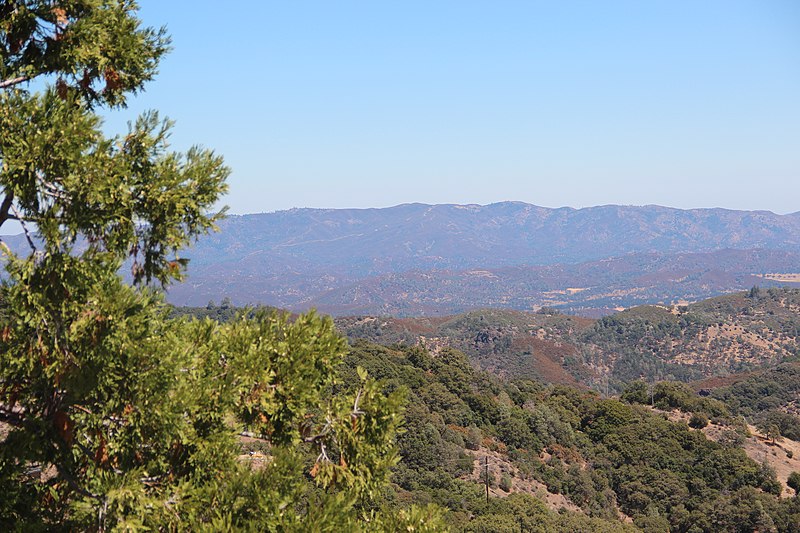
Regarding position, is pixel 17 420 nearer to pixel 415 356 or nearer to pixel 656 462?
pixel 656 462

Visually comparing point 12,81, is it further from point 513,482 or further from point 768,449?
point 768,449

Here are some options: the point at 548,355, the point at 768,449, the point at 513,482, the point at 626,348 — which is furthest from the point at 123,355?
the point at 626,348

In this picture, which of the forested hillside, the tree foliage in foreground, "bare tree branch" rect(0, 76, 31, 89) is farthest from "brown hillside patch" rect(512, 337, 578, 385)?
"bare tree branch" rect(0, 76, 31, 89)

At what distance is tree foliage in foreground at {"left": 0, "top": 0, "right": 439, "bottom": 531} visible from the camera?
5.73 m

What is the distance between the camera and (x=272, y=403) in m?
7.15

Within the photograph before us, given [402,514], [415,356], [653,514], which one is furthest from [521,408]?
[402,514]

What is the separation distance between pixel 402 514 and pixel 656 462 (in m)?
58.4

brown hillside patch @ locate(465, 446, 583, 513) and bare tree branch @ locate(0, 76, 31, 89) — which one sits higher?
bare tree branch @ locate(0, 76, 31, 89)

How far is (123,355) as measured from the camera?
A: 5.82 m

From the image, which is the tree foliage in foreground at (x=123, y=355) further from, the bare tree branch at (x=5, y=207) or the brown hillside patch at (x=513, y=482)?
the brown hillside patch at (x=513, y=482)

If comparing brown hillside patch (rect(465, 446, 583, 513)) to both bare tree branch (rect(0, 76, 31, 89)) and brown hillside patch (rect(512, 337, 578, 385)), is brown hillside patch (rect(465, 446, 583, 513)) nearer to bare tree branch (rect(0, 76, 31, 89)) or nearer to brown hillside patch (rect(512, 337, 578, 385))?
bare tree branch (rect(0, 76, 31, 89))

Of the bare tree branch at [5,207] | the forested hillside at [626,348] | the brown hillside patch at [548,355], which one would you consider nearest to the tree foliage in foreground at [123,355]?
the bare tree branch at [5,207]

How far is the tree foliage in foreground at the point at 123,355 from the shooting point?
5.73 metres

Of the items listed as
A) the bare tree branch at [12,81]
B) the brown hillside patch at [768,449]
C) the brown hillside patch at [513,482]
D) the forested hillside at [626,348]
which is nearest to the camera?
the bare tree branch at [12,81]
